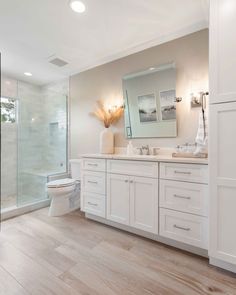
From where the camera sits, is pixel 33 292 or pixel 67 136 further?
pixel 67 136

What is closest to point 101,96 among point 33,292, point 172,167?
point 172,167

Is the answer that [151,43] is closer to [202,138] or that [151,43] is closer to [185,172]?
[202,138]

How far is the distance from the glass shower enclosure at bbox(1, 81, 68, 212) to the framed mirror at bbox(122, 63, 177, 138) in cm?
146

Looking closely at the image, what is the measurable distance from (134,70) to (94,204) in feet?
6.24

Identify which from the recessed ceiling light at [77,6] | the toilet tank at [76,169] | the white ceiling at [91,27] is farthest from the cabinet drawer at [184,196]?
the recessed ceiling light at [77,6]

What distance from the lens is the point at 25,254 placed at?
64.3 inches

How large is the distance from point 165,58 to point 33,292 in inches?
103

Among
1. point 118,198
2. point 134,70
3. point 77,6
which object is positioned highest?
point 77,6

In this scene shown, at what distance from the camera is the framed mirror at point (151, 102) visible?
7.07 feet

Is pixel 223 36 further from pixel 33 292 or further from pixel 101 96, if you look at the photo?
pixel 33 292

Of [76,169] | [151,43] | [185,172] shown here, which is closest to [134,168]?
[185,172]

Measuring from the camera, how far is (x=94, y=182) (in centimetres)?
228

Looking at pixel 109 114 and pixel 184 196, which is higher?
pixel 109 114

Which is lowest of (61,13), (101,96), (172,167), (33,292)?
(33,292)
